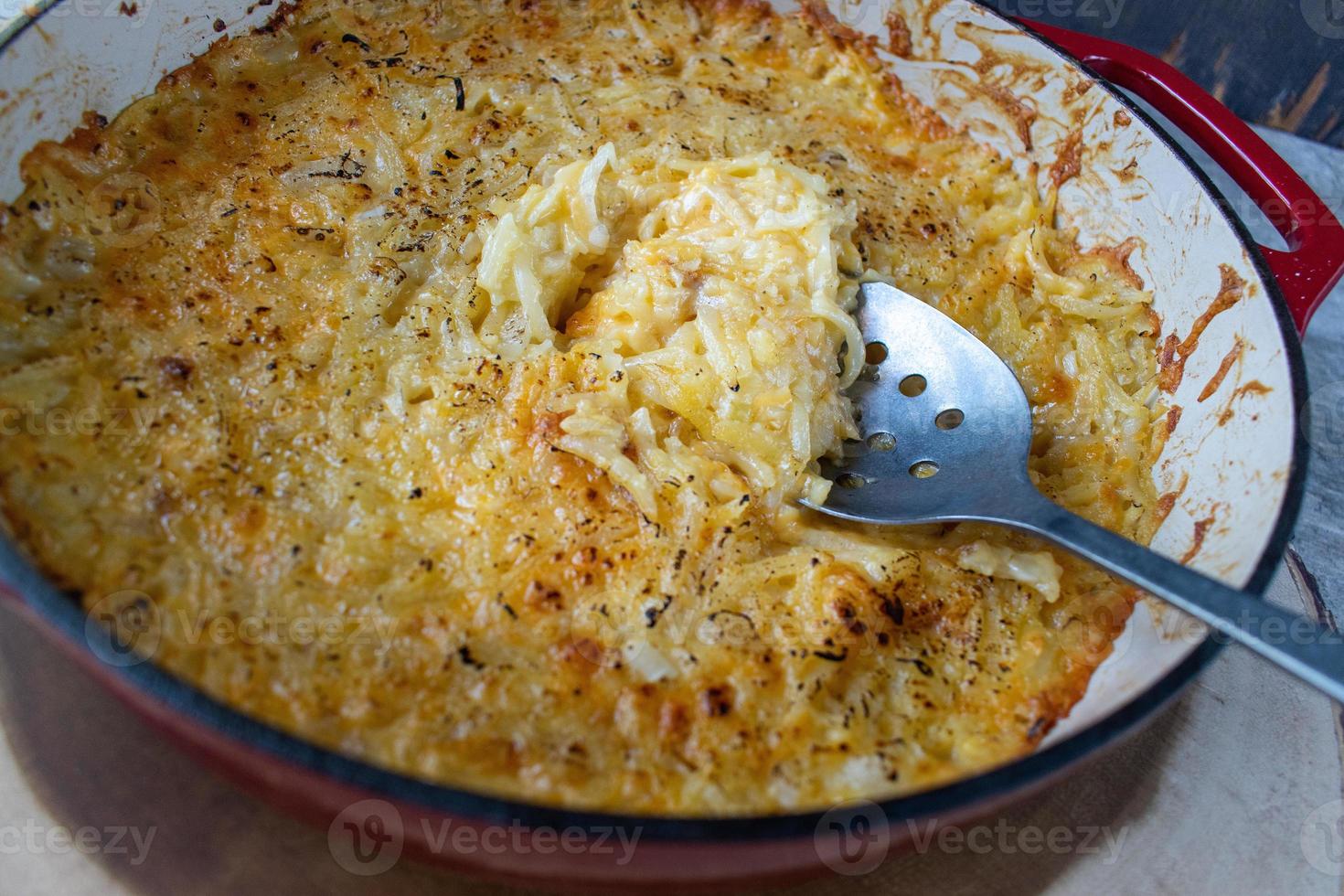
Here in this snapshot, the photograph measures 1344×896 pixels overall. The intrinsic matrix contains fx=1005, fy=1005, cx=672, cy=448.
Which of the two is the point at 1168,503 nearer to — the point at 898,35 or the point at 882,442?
the point at 882,442

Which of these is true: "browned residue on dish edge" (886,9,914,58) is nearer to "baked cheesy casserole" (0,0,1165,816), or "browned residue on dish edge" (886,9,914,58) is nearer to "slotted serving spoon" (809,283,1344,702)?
"baked cheesy casserole" (0,0,1165,816)

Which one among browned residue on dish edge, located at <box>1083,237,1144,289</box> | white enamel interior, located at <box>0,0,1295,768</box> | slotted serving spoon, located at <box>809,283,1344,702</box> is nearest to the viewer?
slotted serving spoon, located at <box>809,283,1344,702</box>

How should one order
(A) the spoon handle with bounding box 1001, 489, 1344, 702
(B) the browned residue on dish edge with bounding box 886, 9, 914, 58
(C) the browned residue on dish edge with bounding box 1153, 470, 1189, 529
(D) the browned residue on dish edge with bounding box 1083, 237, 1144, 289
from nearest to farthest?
(A) the spoon handle with bounding box 1001, 489, 1344, 702 → (C) the browned residue on dish edge with bounding box 1153, 470, 1189, 529 → (D) the browned residue on dish edge with bounding box 1083, 237, 1144, 289 → (B) the browned residue on dish edge with bounding box 886, 9, 914, 58

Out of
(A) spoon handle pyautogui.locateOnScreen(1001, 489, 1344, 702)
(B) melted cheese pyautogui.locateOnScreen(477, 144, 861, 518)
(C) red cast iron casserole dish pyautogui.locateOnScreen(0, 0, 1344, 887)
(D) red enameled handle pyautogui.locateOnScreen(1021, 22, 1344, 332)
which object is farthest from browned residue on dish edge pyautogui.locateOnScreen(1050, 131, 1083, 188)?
(A) spoon handle pyautogui.locateOnScreen(1001, 489, 1344, 702)

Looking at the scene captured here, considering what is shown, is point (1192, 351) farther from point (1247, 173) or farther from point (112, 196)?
point (112, 196)

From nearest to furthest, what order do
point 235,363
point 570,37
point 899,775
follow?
point 899,775, point 235,363, point 570,37

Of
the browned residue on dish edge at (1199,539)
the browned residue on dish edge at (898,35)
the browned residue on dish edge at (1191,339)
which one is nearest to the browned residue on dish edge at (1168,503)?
the browned residue on dish edge at (1199,539)

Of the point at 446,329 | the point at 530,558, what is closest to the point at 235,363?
the point at 446,329
